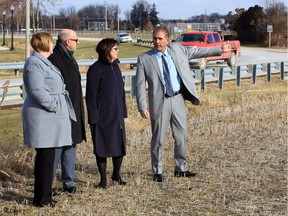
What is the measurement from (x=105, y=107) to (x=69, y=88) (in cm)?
51

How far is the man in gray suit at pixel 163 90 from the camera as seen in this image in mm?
6512

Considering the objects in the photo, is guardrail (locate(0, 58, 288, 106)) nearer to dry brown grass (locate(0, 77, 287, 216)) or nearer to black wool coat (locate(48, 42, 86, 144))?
dry brown grass (locate(0, 77, 287, 216))

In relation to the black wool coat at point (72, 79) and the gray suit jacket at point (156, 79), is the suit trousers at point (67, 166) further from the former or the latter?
the gray suit jacket at point (156, 79)

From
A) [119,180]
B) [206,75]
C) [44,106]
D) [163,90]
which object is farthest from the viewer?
[206,75]

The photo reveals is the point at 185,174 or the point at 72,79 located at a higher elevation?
the point at 72,79

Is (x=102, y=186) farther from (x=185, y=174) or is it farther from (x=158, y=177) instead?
(x=185, y=174)

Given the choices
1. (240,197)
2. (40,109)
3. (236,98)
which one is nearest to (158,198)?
(240,197)

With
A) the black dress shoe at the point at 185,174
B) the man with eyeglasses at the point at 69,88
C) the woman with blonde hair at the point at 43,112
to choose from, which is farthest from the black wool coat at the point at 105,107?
the black dress shoe at the point at 185,174

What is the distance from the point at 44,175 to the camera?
5.51 metres

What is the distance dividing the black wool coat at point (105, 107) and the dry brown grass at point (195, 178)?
0.46 metres

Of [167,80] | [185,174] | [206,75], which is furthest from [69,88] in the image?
[206,75]

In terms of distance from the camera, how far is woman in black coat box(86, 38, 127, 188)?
6191 mm

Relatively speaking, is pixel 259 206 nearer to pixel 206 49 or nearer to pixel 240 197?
pixel 240 197

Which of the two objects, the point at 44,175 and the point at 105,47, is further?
the point at 105,47
